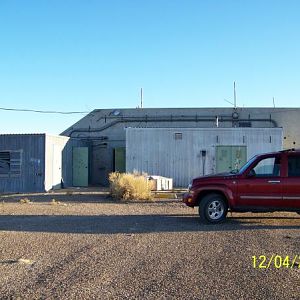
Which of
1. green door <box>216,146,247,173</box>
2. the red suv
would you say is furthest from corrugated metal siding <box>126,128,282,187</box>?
the red suv

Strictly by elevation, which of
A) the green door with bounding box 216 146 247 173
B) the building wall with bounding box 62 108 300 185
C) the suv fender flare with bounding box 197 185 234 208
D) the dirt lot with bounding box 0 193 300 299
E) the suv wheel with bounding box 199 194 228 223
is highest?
the building wall with bounding box 62 108 300 185

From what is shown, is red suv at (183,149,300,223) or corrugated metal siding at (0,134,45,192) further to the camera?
corrugated metal siding at (0,134,45,192)

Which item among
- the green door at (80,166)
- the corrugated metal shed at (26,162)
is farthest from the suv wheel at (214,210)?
the green door at (80,166)

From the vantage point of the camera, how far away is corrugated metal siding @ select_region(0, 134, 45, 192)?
27.4 meters

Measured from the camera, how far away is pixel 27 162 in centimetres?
2759

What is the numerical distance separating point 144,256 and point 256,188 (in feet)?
16.7

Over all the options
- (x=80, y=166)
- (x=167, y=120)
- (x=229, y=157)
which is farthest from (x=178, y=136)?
(x=80, y=166)

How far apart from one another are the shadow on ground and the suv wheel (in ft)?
0.72

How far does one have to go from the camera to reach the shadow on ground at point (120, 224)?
39.2 feet

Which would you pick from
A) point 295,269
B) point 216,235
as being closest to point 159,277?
point 295,269

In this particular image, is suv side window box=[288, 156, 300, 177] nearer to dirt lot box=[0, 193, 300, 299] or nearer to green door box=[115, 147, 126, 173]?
dirt lot box=[0, 193, 300, 299]

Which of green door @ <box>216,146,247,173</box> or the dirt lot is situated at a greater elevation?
green door @ <box>216,146,247,173</box>

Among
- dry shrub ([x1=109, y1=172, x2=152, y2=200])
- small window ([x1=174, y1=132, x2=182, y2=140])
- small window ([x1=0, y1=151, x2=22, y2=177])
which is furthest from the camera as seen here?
small window ([x1=174, y1=132, x2=182, y2=140])

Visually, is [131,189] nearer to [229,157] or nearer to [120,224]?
[120,224]
